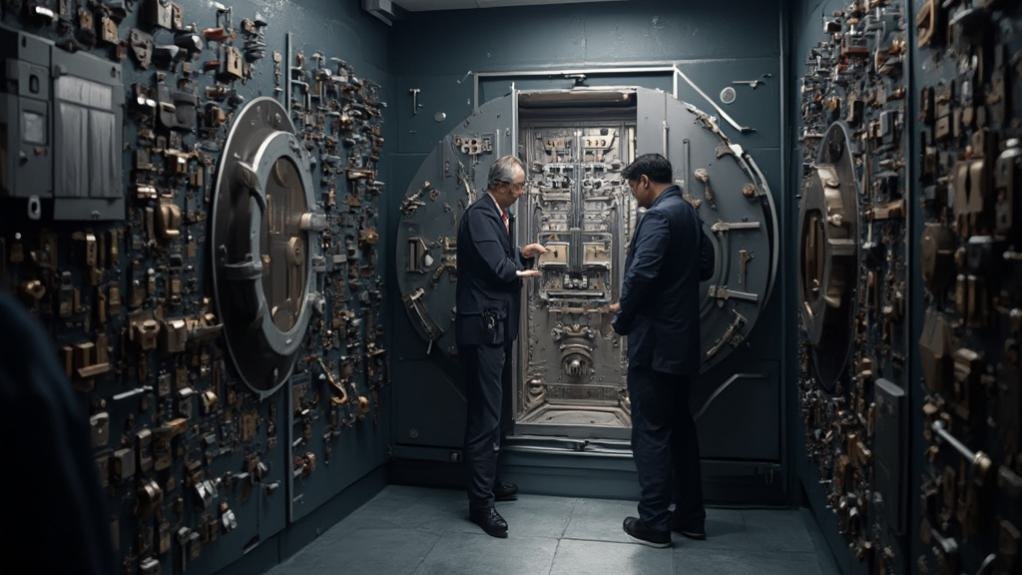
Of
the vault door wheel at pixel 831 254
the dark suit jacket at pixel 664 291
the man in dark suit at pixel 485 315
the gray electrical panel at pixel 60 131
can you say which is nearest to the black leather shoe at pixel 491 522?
the man in dark suit at pixel 485 315

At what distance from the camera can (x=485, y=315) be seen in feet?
16.4

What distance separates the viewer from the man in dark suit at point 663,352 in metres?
4.59

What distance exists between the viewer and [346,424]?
16.8 ft

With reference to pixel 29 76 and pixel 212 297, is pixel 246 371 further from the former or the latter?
pixel 29 76

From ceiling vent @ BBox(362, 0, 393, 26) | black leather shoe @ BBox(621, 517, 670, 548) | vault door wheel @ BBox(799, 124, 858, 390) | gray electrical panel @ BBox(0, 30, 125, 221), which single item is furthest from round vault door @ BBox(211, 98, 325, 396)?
vault door wheel @ BBox(799, 124, 858, 390)

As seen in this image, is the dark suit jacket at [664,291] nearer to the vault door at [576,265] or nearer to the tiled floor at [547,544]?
the tiled floor at [547,544]

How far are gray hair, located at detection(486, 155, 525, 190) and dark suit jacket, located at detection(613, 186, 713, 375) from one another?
88cm

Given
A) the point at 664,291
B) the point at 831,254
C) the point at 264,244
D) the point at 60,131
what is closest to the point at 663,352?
the point at 664,291

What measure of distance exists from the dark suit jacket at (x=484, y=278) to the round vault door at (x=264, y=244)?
92 centimetres

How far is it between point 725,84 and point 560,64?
3.53 ft

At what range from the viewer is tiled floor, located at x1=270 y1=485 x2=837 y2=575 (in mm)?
4348

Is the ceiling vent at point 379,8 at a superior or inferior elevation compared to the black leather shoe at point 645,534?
superior

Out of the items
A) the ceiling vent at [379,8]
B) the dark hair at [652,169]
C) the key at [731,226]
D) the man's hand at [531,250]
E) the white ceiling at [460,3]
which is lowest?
the man's hand at [531,250]

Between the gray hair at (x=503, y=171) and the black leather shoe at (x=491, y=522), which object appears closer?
the black leather shoe at (x=491, y=522)
